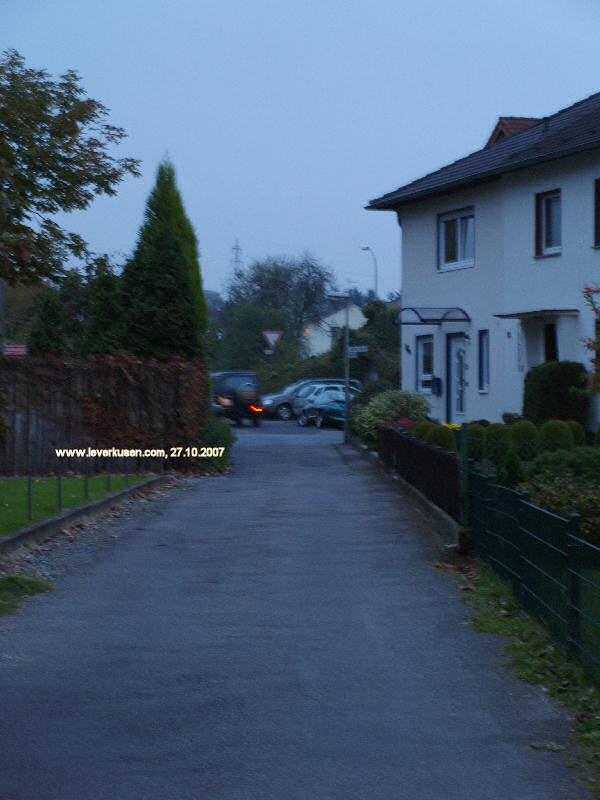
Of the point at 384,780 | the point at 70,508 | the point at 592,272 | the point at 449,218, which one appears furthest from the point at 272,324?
the point at 384,780

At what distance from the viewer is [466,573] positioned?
11500mm

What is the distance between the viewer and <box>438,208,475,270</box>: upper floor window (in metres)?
29.0

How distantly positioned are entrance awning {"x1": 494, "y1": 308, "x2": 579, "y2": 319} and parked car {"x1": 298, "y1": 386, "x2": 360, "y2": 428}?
16.9m

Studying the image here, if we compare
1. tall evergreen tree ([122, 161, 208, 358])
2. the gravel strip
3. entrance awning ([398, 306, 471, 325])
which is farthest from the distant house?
the gravel strip

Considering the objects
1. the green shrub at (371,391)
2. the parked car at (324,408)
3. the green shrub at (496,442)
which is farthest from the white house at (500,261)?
the parked car at (324,408)

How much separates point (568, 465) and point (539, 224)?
12891mm

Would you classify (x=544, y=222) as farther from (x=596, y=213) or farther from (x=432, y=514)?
(x=432, y=514)

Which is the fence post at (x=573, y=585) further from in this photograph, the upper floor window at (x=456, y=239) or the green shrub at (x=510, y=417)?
the upper floor window at (x=456, y=239)

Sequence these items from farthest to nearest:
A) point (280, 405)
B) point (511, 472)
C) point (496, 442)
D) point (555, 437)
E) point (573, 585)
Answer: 1. point (280, 405)
2. point (496, 442)
3. point (555, 437)
4. point (511, 472)
5. point (573, 585)

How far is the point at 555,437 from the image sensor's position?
17844 mm

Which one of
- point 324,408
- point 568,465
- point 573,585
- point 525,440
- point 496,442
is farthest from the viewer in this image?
point 324,408

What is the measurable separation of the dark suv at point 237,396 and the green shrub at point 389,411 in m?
11.3

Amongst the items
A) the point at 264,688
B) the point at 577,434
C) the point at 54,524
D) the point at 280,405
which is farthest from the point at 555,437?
the point at 280,405

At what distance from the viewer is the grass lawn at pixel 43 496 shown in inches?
533
